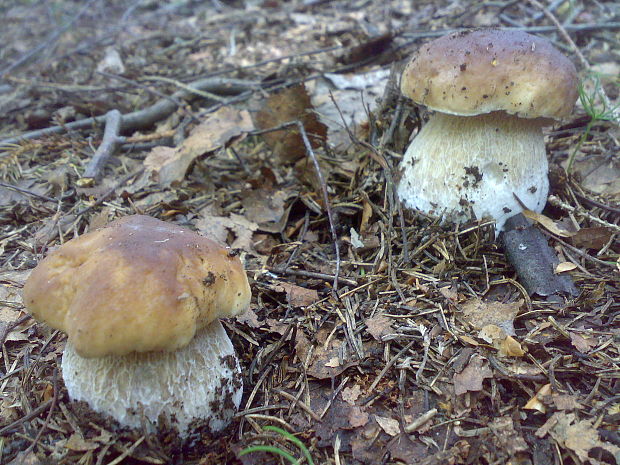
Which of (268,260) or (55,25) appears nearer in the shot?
(268,260)

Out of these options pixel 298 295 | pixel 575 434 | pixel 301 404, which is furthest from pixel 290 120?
pixel 575 434

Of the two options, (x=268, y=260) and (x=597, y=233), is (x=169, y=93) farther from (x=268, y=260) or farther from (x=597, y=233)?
(x=597, y=233)

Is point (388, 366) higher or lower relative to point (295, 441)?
lower

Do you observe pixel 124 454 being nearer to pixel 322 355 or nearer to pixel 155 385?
pixel 155 385

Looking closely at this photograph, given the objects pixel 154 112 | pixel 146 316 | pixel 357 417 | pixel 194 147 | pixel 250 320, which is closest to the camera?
pixel 146 316

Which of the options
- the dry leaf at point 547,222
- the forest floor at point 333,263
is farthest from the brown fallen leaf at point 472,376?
the dry leaf at point 547,222

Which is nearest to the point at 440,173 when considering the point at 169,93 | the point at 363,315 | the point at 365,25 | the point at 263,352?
the point at 363,315

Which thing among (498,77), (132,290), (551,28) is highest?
(498,77)
